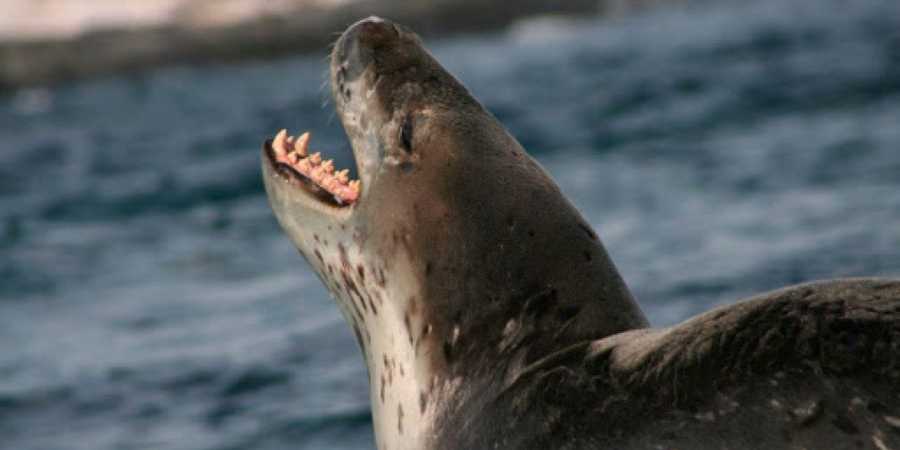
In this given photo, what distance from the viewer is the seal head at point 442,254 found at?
400cm

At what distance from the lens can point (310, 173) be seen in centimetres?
446

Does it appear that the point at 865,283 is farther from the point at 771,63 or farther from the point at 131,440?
the point at 771,63

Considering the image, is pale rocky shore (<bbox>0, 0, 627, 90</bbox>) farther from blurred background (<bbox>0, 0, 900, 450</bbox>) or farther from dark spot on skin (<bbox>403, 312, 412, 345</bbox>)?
dark spot on skin (<bbox>403, 312, 412, 345</bbox>)

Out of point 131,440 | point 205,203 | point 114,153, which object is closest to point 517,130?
point 205,203

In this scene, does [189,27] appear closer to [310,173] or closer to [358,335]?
[310,173]

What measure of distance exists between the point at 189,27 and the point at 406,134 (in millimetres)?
36608

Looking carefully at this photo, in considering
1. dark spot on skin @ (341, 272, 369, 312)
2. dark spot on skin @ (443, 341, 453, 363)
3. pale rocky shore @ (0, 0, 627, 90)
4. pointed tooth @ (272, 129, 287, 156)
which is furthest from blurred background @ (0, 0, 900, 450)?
pale rocky shore @ (0, 0, 627, 90)

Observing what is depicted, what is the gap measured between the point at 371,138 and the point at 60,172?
1514 cm

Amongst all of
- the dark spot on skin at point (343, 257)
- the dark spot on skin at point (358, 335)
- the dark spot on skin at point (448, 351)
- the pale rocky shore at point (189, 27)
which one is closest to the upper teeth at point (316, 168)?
the dark spot on skin at point (343, 257)

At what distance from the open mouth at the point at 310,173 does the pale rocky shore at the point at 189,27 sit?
33.4m

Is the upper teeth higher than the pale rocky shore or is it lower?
lower

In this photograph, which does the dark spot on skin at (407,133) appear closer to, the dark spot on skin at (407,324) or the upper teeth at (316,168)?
the upper teeth at (316,168)

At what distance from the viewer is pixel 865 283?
11.5 ft

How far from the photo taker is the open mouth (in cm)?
436
